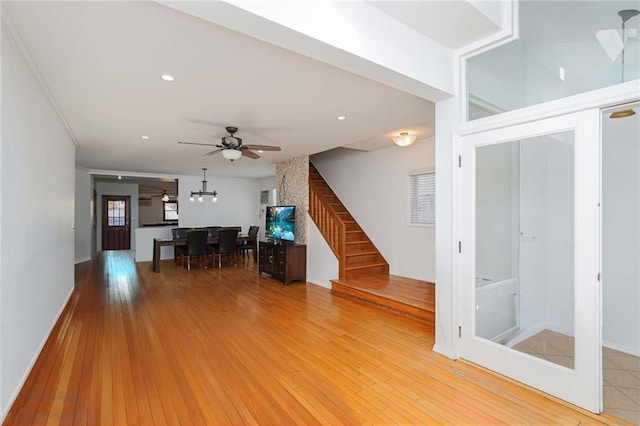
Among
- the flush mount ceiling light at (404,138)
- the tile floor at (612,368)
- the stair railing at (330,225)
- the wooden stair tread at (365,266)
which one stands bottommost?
the tile floor at (612,368)

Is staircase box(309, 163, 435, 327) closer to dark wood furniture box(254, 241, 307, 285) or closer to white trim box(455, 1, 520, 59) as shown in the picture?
dark wood furniture box(254, 241, 307, 285)

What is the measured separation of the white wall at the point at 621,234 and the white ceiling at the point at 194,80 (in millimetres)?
1887

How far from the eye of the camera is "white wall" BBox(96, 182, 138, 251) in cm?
1117

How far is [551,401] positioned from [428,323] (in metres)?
1.59

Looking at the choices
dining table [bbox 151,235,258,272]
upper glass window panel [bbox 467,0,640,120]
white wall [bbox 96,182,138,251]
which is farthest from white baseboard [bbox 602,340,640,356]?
white wall [bbox 96,182,138,251]

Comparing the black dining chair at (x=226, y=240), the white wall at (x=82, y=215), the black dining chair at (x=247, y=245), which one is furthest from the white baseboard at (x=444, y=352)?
the white wall at (x=82, y=215)

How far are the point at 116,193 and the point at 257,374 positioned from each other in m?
11.5

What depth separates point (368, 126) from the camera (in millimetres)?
4355

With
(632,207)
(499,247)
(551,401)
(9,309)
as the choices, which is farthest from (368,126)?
(9,309)

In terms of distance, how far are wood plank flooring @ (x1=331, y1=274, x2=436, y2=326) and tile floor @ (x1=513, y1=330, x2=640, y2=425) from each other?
4.07 feet

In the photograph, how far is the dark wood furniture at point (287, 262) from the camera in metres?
6.03

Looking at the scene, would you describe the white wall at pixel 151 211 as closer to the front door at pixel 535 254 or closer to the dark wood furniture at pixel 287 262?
the dark wood furniture at pixel 287 262

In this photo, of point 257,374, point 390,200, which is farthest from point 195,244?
point 257,374

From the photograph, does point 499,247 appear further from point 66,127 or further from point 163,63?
point 66,127
